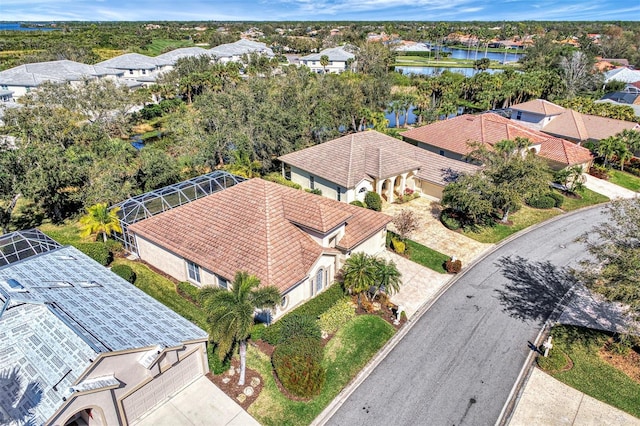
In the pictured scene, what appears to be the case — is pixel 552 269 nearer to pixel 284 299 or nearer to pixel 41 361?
pixel 284 299

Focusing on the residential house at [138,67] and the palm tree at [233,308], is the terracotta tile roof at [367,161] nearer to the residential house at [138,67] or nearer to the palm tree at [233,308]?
the palm tree at [233,308]

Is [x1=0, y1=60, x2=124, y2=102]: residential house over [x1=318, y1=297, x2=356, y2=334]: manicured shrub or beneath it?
over

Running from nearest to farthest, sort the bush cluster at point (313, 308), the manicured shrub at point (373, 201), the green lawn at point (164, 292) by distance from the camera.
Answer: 1. the bush cluster at point (313, 308)
2. the green lawn at point (164, 292)
3. the manicured shrub at point (373, 201)

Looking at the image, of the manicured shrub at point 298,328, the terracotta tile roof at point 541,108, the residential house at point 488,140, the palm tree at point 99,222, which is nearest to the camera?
the manicured shrub at point 298,328

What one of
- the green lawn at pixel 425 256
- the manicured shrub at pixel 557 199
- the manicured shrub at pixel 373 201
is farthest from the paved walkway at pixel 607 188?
the manicured shrub at pixel 373 201

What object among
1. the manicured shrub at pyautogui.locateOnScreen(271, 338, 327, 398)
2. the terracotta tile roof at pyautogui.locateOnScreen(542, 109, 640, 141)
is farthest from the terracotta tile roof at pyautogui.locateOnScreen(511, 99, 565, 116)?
the manicured shrub at pyautogui.locateOnScreen(271, 338, 327, 398)

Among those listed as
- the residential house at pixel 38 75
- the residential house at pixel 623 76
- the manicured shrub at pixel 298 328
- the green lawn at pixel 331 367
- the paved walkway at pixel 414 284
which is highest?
the residential house at pixel 38 75

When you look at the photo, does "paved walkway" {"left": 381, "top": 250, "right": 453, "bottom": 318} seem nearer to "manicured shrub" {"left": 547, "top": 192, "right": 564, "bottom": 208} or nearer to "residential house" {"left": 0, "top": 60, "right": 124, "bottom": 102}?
"manicured shrub" {"left": 547, "top": 192, "right": 564, "bottom": 208}
